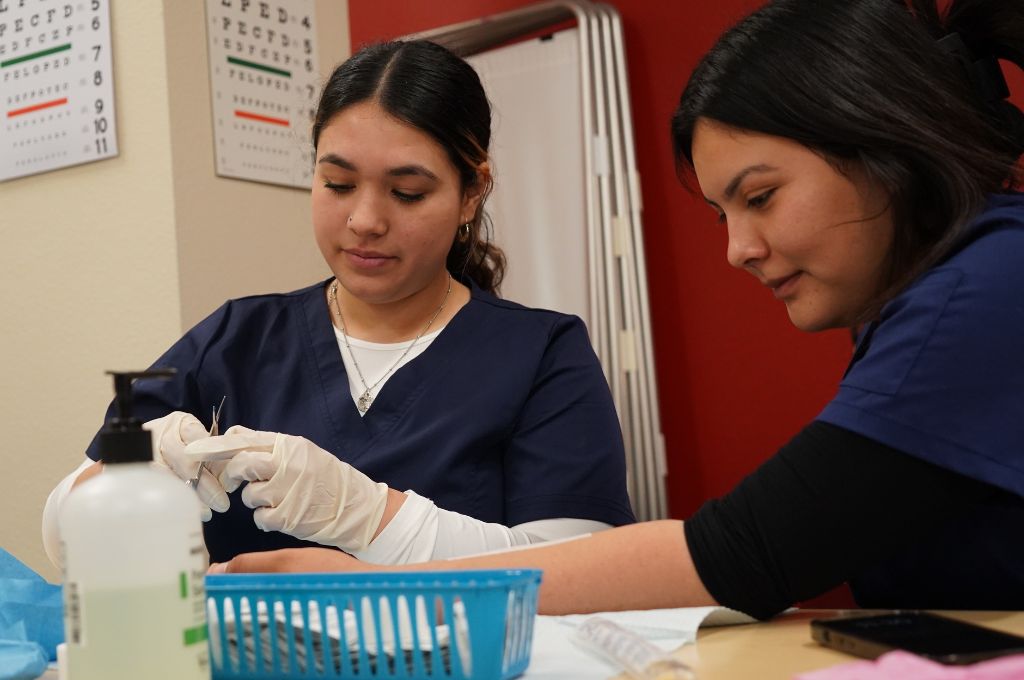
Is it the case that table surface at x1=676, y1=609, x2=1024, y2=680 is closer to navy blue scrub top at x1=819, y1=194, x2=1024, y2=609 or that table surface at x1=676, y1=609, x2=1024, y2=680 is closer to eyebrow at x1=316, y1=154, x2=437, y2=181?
navy blue scrub top at x1=819, y1=194, x2=1024, y2=609

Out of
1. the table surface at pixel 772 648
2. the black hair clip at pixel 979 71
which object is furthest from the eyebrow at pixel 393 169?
the table surface at pixel 772 648

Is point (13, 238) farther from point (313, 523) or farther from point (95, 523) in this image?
point (95, 523)

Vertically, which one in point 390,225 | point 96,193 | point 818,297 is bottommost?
point 818,297

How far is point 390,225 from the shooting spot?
1460 millimetres

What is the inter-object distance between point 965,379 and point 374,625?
1.70ft

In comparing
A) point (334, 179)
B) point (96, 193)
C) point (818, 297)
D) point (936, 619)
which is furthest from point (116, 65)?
point (936, 619)

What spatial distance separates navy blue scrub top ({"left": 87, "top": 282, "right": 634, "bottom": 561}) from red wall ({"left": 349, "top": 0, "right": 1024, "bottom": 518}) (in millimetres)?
1681

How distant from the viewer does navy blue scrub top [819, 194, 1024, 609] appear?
87 cm

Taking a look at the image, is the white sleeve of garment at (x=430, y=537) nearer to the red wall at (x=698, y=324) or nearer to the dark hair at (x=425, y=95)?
the dark hair at (x=425, y=95)

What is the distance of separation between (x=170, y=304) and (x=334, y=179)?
2.74ft

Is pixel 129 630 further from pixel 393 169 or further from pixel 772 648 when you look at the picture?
pixel 393 169

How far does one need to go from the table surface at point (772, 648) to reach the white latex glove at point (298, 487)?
475mm

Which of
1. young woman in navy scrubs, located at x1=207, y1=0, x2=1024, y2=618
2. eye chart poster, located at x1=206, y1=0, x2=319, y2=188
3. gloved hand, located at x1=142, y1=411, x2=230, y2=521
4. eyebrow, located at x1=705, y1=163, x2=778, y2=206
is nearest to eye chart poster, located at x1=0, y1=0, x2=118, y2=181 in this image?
eye chart poster, located at x1=206, y1=0, x2=319, y2=188

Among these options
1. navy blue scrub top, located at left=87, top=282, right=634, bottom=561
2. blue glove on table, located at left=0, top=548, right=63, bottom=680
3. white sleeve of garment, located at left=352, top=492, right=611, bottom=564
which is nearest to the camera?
blue glove on table, located at left=0, top=548, right=63, bottom=680
